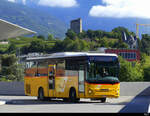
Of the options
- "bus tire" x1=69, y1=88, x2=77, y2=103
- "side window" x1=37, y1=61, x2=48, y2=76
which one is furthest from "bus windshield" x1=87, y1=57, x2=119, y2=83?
"side window" x1=37, y1=61, x2=48, y2=76

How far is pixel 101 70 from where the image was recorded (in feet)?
77.0

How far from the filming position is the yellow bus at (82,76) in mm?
23344

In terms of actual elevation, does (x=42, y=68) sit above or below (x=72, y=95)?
above

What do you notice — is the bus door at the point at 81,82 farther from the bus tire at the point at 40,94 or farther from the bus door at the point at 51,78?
the bus tire at the point at 40,94

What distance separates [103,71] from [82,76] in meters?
1.22

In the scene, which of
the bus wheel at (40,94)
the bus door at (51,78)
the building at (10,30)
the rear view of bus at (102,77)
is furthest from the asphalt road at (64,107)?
the bus wheel at (40,94)

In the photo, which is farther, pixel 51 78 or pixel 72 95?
pixel 51 78

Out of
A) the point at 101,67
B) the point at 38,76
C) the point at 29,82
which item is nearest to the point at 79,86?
the point at 101,67

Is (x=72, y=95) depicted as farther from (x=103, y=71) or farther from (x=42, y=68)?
(x=42, y=68)

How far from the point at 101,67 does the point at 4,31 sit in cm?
577

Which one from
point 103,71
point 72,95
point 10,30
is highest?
point 10,30

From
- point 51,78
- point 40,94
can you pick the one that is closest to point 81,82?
point 51,78

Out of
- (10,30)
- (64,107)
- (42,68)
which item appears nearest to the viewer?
(64,107)

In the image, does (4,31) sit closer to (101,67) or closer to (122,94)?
(101,67)
